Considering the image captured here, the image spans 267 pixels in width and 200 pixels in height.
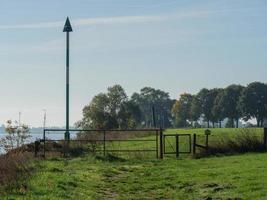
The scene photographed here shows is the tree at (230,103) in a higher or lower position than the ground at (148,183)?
higher

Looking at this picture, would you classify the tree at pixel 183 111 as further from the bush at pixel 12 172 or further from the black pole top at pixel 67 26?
the bush at pixel 12 172

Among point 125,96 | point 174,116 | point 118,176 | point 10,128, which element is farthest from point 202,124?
point 118,176

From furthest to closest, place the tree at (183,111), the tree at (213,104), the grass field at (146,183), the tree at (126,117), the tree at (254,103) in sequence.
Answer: the tree at (183,111)
the tree at (213,104)
the tree at (254,103)
the tree at (126,117)
the grass field at (146,183)

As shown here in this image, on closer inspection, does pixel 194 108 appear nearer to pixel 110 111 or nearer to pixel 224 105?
pixel 224 105

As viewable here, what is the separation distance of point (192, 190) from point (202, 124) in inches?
6048

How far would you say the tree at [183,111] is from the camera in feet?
596

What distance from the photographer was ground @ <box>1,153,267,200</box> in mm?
17109

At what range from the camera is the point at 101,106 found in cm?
10562

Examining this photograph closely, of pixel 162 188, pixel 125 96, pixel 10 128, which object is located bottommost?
pixel 162 188

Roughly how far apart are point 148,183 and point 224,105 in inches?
5446

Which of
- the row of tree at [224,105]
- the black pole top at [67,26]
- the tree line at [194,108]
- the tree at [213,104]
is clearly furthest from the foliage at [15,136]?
the tree at [213,104]

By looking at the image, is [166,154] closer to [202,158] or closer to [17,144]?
[202,158]

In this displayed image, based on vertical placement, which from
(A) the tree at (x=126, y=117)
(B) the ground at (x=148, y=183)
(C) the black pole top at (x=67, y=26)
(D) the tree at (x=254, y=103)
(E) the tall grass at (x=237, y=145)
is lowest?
(B) the ground at (x=148, y=183)

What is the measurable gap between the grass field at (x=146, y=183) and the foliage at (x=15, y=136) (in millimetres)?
9541
